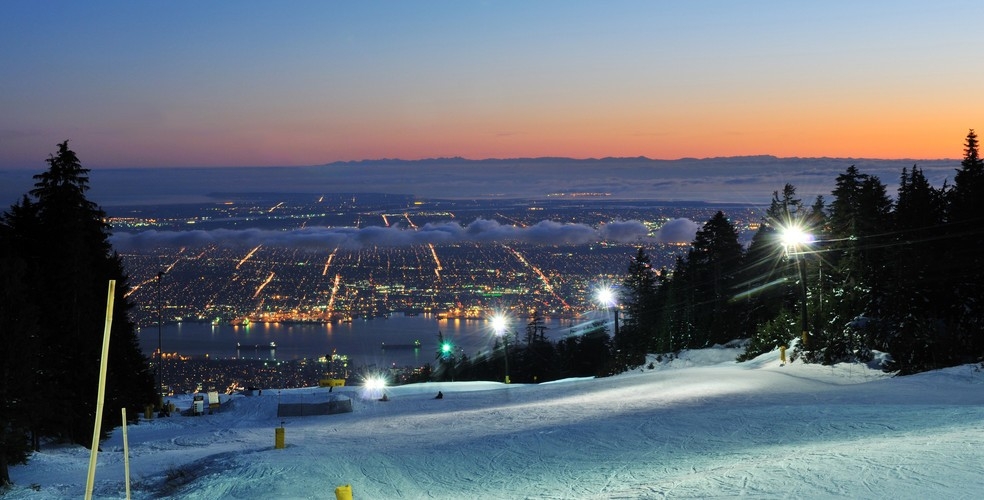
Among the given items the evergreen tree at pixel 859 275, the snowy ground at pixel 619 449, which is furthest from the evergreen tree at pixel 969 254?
the snowy ground at pixel 619 449

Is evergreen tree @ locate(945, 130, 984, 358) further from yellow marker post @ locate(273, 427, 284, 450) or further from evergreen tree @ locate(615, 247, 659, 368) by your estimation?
evergreen tree @ locate(615, 247, 659, 368)

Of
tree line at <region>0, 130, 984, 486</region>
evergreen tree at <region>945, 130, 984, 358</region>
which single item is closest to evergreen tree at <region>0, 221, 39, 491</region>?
tree line at <region>0, 130, 984, 486</region>

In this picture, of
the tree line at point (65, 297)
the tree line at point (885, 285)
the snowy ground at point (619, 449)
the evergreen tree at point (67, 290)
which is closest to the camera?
the snowy ground at point (619, 449)

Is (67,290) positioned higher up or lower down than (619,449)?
higher up

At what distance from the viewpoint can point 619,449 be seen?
1847 cm

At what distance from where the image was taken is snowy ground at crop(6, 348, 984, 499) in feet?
43.8

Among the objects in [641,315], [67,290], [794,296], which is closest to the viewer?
[67,290]

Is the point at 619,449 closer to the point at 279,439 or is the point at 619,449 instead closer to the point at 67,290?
the point at 279,439

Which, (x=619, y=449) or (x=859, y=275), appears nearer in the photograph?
(x=619, y=449)

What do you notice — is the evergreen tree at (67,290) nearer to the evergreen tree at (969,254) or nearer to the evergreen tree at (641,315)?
the evergreen tree at (969,254)

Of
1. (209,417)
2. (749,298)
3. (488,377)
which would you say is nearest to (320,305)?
(488,377)

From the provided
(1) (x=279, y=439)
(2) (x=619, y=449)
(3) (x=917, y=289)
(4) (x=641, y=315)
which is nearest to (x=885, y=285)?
(3) (x=917, y=289)

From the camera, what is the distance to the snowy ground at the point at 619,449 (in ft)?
43.8

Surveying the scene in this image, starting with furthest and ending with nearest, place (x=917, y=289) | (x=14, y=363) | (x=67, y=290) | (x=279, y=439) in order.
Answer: (x=917, y=289)
(x=67, y=290)
(x=279, y=439)
(x=14, y=363)
